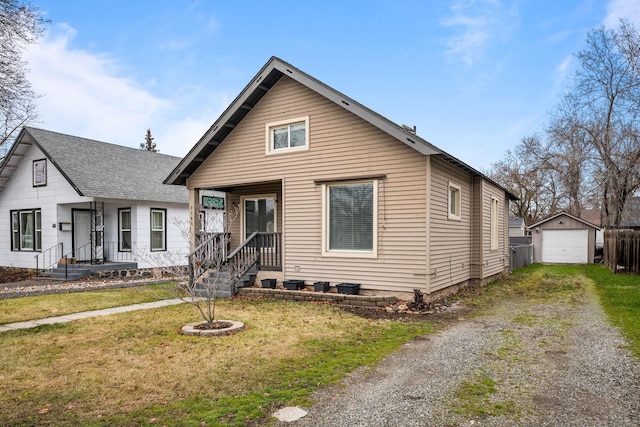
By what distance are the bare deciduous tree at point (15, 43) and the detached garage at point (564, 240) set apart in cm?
2755

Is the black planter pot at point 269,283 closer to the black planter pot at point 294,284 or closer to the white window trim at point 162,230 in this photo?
the black planter pot at point 294,284

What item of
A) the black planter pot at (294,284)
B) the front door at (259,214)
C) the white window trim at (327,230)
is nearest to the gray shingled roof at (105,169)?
the front door at (259,214)

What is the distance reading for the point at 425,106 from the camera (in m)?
25.7

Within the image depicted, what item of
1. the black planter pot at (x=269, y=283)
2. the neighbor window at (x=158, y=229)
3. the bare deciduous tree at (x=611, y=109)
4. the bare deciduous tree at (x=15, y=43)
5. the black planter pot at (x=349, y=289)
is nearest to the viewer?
the black planter pot at (x=349, y=289)

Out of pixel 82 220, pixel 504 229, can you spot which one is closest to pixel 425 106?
pixel 504 229

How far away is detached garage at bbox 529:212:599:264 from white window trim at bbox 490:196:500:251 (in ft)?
42.7

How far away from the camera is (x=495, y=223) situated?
15.8 meters

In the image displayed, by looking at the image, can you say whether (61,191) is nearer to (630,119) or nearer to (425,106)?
(425,106)

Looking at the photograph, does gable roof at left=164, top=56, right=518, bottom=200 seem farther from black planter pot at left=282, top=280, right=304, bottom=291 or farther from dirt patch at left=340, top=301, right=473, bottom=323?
black planter pot at left=282, top=280, right=304, bottom=291

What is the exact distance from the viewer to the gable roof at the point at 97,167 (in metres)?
16.8

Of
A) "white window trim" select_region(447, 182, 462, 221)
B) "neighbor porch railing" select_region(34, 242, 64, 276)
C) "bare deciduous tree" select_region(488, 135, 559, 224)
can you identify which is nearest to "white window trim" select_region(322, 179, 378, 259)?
"white window trim" select_region(447, 182, 462, 221)

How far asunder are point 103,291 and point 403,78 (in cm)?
1618

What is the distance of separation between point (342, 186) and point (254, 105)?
382 cm

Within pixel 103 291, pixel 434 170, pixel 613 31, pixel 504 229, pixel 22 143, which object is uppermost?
pixel 613 31
